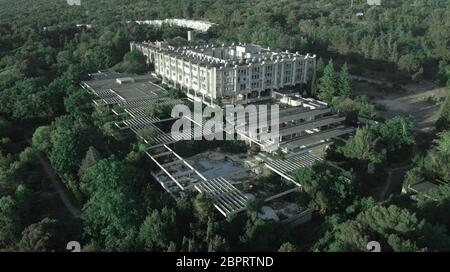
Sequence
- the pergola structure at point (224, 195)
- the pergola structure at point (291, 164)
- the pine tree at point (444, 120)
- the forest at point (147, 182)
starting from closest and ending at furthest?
the forest at point (147, 182) < the pergola structure at point (224, 195) < the pergola structure at point (291, 164) < the pine tree at point (444, 120)

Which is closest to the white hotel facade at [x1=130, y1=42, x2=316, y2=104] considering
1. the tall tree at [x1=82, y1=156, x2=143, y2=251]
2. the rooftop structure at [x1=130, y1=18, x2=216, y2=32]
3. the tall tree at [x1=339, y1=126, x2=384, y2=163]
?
the tall tree at [x1=339, y1=126, x2=384, y2=163]

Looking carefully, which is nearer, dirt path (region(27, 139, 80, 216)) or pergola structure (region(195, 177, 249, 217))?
pergola structure (region(195, 177, 249, 217))

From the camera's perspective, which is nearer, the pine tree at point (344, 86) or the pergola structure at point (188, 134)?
the pergola structure at point (188, 134)

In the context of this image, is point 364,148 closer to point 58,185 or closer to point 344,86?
point 344,86

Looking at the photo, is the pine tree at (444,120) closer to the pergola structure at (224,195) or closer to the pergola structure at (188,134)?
the pergola structure at (188,134)

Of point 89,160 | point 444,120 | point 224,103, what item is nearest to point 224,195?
point 89,160

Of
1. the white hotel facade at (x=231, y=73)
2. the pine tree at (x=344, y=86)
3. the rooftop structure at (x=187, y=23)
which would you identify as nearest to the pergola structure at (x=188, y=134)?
the white hotel facade at (x=231, y=73)

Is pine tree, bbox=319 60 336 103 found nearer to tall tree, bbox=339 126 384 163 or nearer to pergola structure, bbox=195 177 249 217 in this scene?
tall tree, bbox=339 126 384 163

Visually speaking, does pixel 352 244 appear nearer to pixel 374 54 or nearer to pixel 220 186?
pixel 220 186

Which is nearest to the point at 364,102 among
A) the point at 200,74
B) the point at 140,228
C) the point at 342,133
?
the point at 342,133
